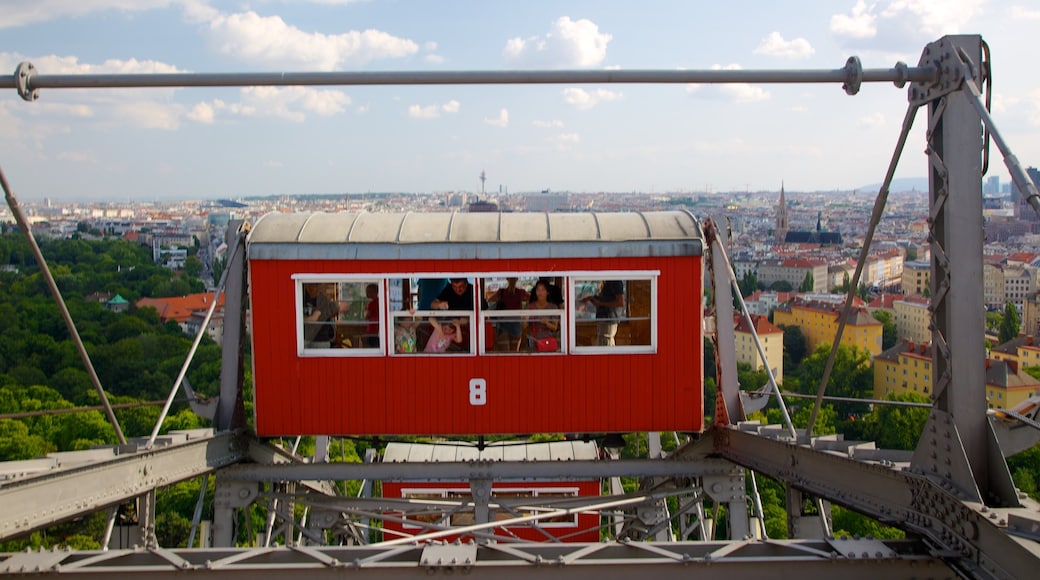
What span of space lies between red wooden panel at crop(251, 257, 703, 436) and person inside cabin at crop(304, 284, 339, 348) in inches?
7.3

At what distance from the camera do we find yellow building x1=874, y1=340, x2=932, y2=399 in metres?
111

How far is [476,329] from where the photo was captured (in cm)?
1188

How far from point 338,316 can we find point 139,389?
87042mm

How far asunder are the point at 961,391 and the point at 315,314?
7581 mm

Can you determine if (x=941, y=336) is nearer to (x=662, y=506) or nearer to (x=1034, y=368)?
(x=662, y=506)

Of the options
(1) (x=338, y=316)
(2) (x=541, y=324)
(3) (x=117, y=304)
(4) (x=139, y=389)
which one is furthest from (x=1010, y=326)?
(3) (x=117, y=304)

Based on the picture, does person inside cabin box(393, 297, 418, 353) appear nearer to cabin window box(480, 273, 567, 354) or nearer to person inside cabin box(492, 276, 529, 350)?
cabin window box(480, 273, 567, 354)

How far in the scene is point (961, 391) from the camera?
287 inches

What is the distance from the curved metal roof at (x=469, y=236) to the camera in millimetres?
11820

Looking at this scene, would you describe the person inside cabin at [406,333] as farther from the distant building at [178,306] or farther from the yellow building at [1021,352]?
the distant building at [178,306]

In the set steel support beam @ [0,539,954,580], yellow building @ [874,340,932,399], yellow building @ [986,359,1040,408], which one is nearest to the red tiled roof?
yellow building @ [874,340,932,399]

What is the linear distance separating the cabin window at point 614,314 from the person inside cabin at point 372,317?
243 cm

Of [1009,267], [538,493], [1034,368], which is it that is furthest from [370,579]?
[1009,267]

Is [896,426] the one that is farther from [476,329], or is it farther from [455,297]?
[455,297]
